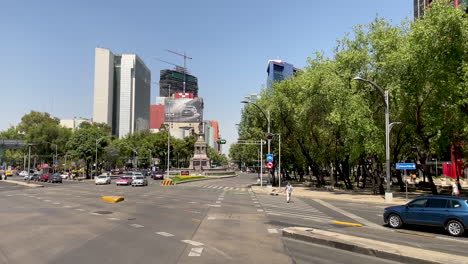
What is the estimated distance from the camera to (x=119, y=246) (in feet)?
38.0

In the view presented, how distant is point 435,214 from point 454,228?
889mm

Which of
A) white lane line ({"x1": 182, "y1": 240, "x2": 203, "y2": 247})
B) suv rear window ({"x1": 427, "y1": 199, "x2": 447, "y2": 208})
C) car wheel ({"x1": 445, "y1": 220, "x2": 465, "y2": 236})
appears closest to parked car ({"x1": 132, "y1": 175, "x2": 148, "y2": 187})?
white lane line ({"x1": 182, "y1": 240, "x2": 203, "y2": 247})

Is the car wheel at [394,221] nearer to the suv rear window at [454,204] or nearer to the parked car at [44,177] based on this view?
the suv rear window at [454,204]

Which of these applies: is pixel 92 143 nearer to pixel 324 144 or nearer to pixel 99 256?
pixel 324 144

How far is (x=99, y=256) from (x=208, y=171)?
89.0 m

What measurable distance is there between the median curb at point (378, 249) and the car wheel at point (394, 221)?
517cm

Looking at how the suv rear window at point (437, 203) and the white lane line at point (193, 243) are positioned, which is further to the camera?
the suv rear window at point (437, 203)

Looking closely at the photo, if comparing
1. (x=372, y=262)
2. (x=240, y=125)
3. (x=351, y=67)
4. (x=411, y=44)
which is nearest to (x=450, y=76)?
(x=411, y=44)

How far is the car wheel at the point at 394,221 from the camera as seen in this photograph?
1652 cm

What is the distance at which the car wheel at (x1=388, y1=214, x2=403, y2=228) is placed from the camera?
650 inches

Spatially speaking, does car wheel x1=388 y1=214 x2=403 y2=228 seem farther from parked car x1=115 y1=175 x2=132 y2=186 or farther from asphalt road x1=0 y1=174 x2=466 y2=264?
parked car x1=115 y1=175 x2=132 y2=186

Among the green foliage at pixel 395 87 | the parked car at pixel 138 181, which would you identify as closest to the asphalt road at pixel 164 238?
the green foliage at pixel 395 87

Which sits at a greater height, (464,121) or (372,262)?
(464,121)

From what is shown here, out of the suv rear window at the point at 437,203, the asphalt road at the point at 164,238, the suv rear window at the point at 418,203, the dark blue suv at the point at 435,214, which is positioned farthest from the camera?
the suv rear window at the point at 418,203
